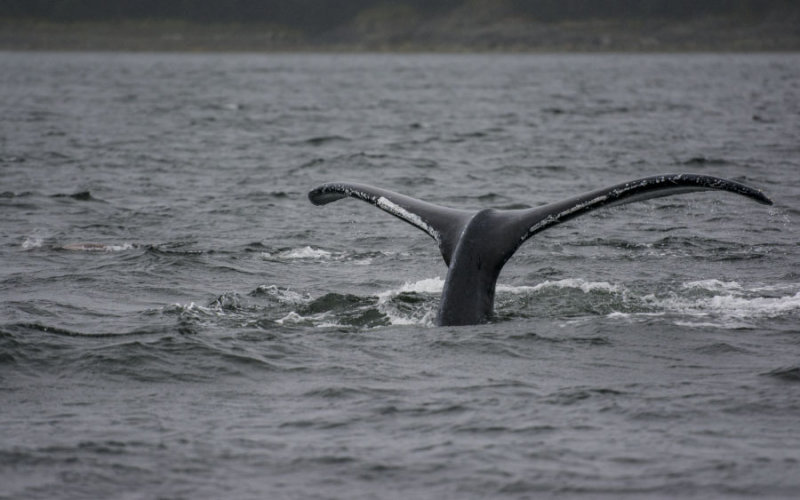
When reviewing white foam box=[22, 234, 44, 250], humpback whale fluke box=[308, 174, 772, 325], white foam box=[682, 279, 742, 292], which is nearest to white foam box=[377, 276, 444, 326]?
humpback whale fluke box=[308, 174, 772, 325]

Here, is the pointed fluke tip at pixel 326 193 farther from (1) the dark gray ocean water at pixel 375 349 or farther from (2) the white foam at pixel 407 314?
(2) the white foam at pixel 407 314

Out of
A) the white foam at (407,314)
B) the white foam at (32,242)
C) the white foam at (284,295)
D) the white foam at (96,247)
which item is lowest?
the white foam at (32,242)

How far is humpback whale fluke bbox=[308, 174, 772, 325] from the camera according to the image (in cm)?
840

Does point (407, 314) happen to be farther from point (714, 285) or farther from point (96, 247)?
point (96, 247)

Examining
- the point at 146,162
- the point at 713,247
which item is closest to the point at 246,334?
the point at 713,247

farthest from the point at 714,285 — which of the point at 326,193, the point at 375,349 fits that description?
the point at 326,193

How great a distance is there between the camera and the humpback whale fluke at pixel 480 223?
27.6ft

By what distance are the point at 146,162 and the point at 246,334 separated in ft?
53.4

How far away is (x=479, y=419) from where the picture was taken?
25.6ft

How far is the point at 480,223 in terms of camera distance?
913 centimetres

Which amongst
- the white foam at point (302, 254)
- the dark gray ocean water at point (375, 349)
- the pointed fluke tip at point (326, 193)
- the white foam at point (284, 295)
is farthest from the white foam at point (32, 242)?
the pointed fluke tip at point (326, 193)

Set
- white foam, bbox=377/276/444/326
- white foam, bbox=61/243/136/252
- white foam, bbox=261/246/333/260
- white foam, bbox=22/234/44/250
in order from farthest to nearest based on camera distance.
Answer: white foam, bbox=22/234/44/250
white foam, bbox=61/243/136/252
white foam, bbox=261/246/333/260
white foam, bbox=377/276/444/326

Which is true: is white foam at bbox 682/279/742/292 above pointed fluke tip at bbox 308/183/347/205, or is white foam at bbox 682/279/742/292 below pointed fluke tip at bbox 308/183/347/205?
below

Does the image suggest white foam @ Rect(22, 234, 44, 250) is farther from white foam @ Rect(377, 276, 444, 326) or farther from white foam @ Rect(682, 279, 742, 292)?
white foam @ Rect(682, 279, 742, 292)
